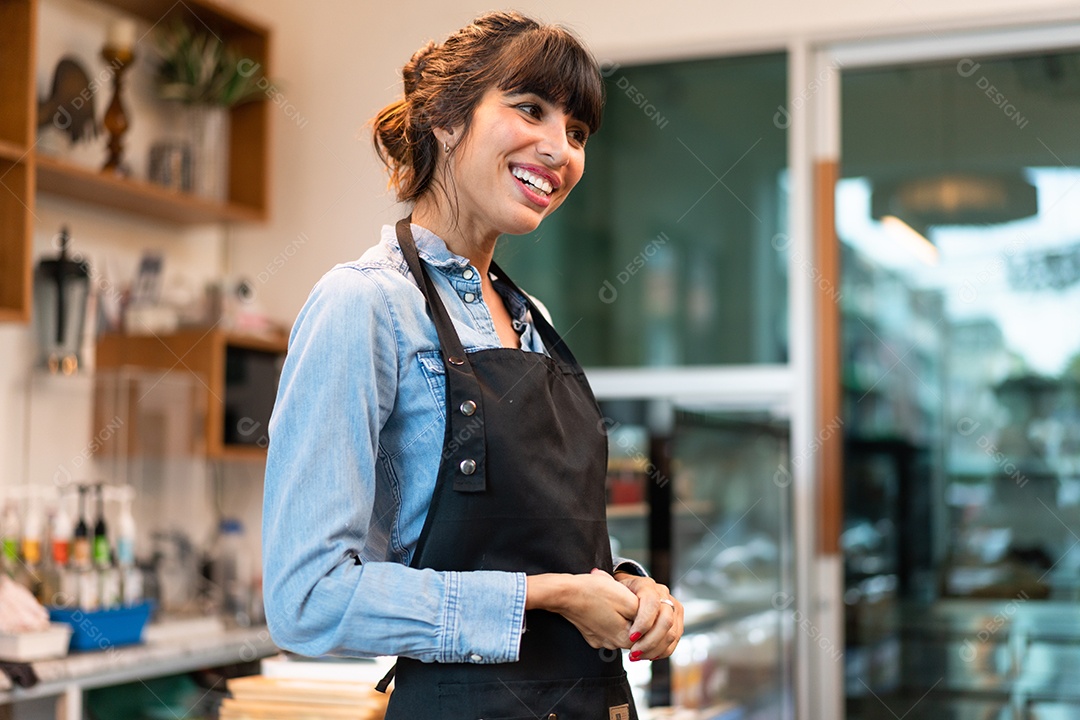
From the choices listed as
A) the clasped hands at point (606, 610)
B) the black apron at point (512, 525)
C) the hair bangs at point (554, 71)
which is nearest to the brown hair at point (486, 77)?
the hair bangs at point (554, 71)

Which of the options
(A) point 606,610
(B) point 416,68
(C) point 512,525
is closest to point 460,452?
(C) point 512,525

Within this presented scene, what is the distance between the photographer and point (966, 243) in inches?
122

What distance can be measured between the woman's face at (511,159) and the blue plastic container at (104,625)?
78.3 inches

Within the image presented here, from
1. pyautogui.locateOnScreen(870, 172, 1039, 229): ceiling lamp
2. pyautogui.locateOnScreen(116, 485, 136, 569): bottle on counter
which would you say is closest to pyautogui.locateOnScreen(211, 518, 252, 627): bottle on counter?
pyautogui.locateOnScreen(116, 485, 136, 569): bottle on counter

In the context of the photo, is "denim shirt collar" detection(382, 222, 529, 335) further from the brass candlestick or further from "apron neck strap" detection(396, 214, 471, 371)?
the brass candlestick

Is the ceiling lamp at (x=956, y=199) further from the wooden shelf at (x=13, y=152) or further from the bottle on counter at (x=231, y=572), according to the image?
the wooden shelf at (x=13, y=152)

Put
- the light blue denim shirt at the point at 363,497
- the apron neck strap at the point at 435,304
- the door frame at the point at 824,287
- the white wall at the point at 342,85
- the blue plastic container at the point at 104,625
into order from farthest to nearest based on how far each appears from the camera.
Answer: the white wall at the point at 342,85 → the door frame at the point at 824,287 → the blue plastic container at the point at 104,625 → the apron neck strap at the point at 435,304 → the light blue denim shirt at the point at 363,497

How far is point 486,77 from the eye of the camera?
114cm

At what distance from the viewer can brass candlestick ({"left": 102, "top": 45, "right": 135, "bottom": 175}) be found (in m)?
3.33

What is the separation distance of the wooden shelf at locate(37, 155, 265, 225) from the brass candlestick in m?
0.09

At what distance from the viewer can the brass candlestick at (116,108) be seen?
333cm

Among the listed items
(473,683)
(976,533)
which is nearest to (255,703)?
(473,683)

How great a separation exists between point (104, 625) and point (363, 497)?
203 cm

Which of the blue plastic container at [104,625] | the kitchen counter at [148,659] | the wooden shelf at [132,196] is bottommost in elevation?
the kitchen counter at [148,659]
